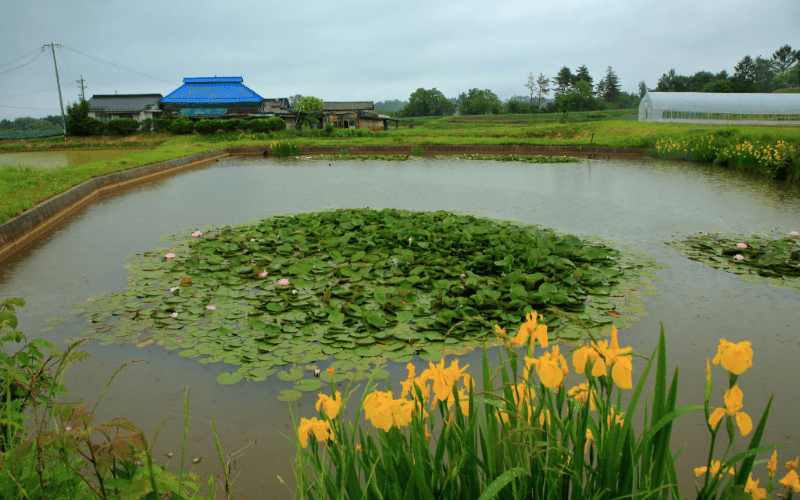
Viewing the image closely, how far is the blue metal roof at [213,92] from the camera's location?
3450cm

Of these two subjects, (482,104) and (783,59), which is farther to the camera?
(783,59)

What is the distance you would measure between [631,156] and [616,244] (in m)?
11.9

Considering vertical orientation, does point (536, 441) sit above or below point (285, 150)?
below

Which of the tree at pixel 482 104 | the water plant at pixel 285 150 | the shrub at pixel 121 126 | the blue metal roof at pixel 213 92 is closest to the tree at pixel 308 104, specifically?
the blue metal roof at pixel 213 92

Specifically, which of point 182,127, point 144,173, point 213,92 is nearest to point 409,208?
point 144,173

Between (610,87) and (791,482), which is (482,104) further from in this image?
(791,482)

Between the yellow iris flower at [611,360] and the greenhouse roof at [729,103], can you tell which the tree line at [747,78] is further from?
the yellow iris flower at [611,360]

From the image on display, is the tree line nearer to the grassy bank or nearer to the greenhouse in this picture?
the greenhouse

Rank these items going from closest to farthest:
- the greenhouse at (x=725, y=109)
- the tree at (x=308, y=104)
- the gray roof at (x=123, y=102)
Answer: the greenhouse at (x=725, y=109) → the gray roof at (x=123, y=102) → the tree at (x=308, y=104)

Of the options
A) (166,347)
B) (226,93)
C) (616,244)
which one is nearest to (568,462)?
(166,347)

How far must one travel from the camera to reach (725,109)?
23.9 metres

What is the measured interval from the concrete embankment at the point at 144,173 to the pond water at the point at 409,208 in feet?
0.78

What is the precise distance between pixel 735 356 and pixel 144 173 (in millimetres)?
10983

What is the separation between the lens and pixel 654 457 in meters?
0.98
